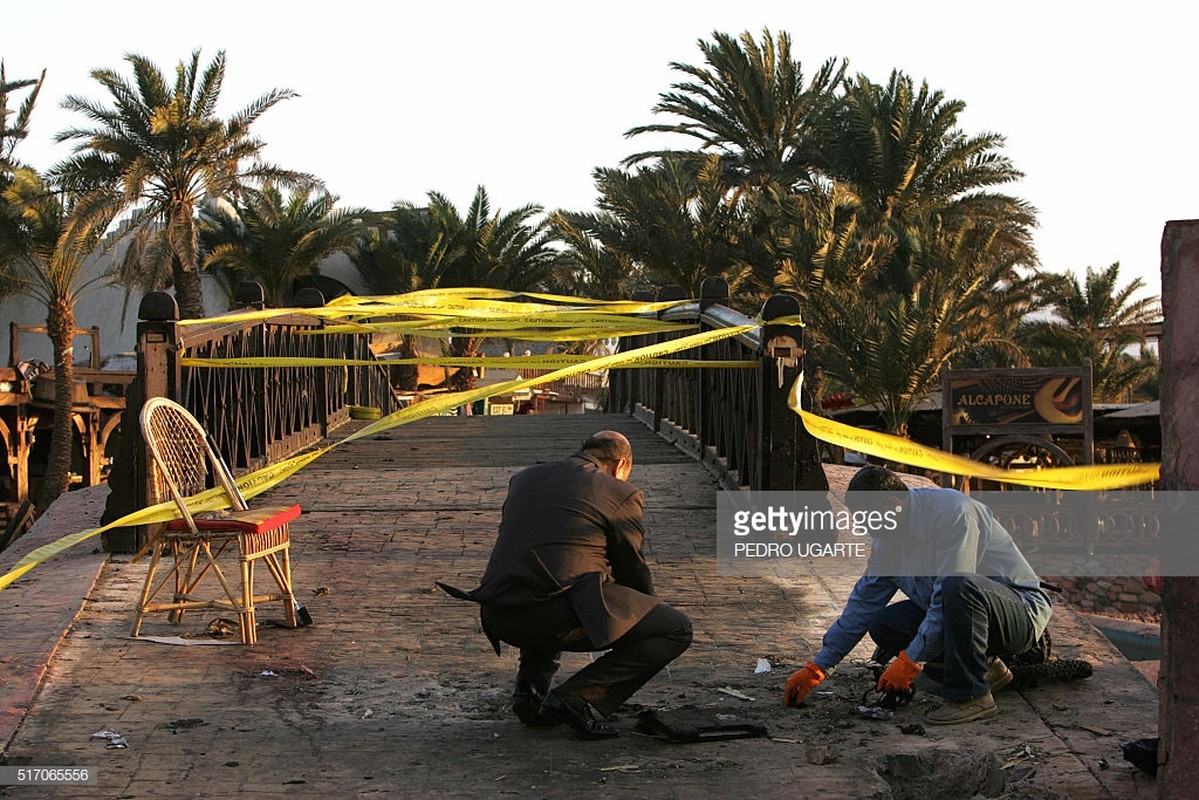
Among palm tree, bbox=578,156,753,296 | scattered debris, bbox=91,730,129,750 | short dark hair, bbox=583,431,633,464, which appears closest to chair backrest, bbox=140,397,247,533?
scattered debris, bbox=91,730,129,750

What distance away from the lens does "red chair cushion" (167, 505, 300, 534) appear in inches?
227

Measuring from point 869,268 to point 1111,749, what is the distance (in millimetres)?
23029

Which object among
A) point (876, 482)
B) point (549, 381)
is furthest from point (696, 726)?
point (549, 381)

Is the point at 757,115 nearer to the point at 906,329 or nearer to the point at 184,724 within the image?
the point at 906,329

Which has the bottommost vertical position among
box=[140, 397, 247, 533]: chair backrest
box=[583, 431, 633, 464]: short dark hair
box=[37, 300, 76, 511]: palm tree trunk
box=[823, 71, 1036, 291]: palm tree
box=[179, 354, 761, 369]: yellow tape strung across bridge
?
box=[37, 300, 76, 511]: palm tree trunk

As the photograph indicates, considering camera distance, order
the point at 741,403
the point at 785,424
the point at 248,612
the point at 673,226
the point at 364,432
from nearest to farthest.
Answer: the point at 364,432
the point at 248,612
the point at 785,424
the point at 741,403
the point at 673,226

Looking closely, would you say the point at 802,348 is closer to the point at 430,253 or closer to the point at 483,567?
the point at 483,567

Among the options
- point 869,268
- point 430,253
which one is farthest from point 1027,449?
point 430,253

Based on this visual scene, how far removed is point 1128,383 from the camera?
33.5 m

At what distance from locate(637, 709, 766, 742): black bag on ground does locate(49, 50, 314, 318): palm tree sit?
72.6ft

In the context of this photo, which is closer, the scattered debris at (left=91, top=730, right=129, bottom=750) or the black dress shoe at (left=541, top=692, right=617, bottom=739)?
the scattered debris at (left=91, top=730, right=129, bottom=750)

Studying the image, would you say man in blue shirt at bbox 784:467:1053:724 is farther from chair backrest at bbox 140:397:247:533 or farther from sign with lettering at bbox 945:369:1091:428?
sign with lettering at bbox 945:369:1091:428

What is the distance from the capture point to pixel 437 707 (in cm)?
511

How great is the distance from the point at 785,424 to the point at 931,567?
2933 mm
